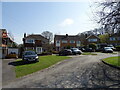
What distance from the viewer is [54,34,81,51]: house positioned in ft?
179

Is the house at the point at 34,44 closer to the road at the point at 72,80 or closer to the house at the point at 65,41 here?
the house at the point at 65,41

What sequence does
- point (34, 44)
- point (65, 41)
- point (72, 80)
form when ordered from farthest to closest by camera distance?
point (65, 41)
point (34, 44)
point (72, 80)

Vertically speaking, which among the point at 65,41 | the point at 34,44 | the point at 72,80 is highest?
the point at 65,41

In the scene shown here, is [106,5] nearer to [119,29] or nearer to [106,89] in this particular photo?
[119,29]

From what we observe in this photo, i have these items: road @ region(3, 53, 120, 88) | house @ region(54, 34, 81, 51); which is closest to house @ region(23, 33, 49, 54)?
house @ region(54, 34, 81, 51)

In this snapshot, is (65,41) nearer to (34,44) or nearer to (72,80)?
(34,44)

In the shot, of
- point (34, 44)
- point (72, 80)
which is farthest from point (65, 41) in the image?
point (72, 80)

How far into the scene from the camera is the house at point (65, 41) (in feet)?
179

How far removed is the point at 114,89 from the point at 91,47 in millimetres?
42707

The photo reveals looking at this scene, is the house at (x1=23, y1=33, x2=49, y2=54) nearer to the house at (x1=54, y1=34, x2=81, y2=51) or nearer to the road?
the house at (x1=54, y1=34, x2=81, y2=51)

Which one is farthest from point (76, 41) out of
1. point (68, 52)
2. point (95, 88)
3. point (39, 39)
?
point (95, 88)

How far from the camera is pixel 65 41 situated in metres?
55.5

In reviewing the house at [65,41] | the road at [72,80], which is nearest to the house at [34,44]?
the house at [65,41]

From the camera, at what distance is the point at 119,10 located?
10.3m
